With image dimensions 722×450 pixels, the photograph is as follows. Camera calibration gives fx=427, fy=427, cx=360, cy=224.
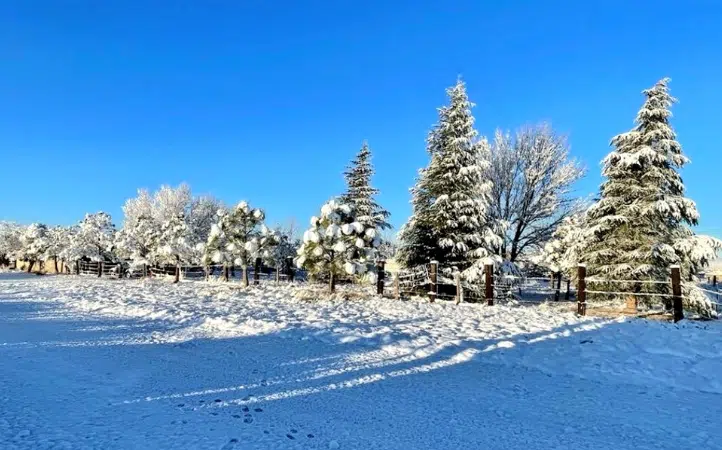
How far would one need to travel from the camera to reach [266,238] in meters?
24.0

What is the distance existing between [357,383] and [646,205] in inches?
576

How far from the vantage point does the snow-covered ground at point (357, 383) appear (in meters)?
4.00

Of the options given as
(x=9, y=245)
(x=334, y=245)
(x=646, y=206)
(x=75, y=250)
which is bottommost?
(x=75, y=250)

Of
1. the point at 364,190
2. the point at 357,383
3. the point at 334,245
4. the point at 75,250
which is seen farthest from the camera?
the point at 75,250

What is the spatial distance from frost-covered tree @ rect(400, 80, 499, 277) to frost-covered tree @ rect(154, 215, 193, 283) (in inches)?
688

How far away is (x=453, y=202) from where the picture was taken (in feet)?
59.8

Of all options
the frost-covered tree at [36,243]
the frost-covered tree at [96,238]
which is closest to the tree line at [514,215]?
the frost-covered tree at [96,238]

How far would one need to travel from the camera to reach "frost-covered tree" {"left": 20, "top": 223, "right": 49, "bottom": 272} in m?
51.1

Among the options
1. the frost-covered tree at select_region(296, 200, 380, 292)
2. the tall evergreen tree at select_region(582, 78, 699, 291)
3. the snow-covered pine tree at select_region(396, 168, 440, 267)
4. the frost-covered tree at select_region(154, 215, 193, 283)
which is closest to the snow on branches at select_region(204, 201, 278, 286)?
the frost-covered tree at select_region(154, 215, 193, 283)

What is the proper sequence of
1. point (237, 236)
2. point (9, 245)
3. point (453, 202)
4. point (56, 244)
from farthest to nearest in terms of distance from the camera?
1. point (9, 245)
2. point (56, 244)
3. point (237, 236)
4. point (453, 202)

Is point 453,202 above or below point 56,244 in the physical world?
above

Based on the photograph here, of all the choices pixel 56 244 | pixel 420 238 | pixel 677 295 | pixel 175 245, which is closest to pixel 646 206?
pixel 677 295

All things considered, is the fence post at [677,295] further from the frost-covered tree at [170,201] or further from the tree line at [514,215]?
the frost-covered tree at [170,201]

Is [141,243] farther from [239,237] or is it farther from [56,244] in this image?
[56,244]
